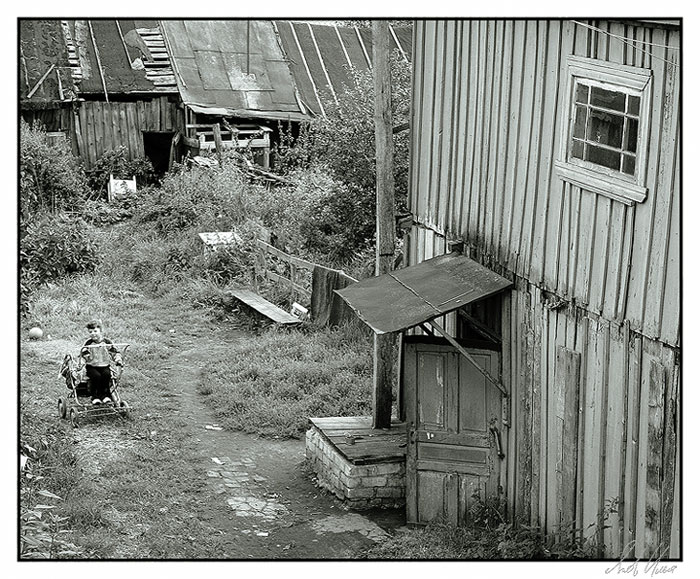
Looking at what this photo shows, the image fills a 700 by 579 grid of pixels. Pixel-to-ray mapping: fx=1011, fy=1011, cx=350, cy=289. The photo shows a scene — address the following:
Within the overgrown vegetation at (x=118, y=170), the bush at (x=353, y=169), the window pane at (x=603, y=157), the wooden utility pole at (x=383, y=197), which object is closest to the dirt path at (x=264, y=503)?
the wooden utility pole at (x=383, y=197)

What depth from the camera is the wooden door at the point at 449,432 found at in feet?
33.8

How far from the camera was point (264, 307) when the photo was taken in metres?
18.8

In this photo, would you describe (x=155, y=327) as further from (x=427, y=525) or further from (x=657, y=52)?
(x=657, y=52)

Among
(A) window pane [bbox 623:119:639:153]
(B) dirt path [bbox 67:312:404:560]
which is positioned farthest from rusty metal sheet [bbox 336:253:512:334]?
(B) dirt path [bbox 67:312:404:560]

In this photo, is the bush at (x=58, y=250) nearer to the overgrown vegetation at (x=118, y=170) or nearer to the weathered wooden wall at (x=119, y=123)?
the overgrown vegetation at (x=118, y=170)

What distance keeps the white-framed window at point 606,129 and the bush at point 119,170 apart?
21260mm

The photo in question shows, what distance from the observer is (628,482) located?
26.1 feet

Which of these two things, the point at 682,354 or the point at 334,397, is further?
the point at 334,397

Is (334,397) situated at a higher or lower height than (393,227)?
lower

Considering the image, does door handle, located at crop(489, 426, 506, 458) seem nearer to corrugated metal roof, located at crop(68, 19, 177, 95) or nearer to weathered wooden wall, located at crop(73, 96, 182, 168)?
weathered wooden wall, located at crop(73, 96, 182, 168)

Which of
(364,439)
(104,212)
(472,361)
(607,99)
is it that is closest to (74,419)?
(364,439)

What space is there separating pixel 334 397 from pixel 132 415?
2.86 meters

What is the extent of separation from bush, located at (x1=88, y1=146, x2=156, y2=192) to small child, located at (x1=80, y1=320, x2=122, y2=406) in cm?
1499

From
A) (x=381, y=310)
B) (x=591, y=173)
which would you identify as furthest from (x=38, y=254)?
(x=591, y=173)
